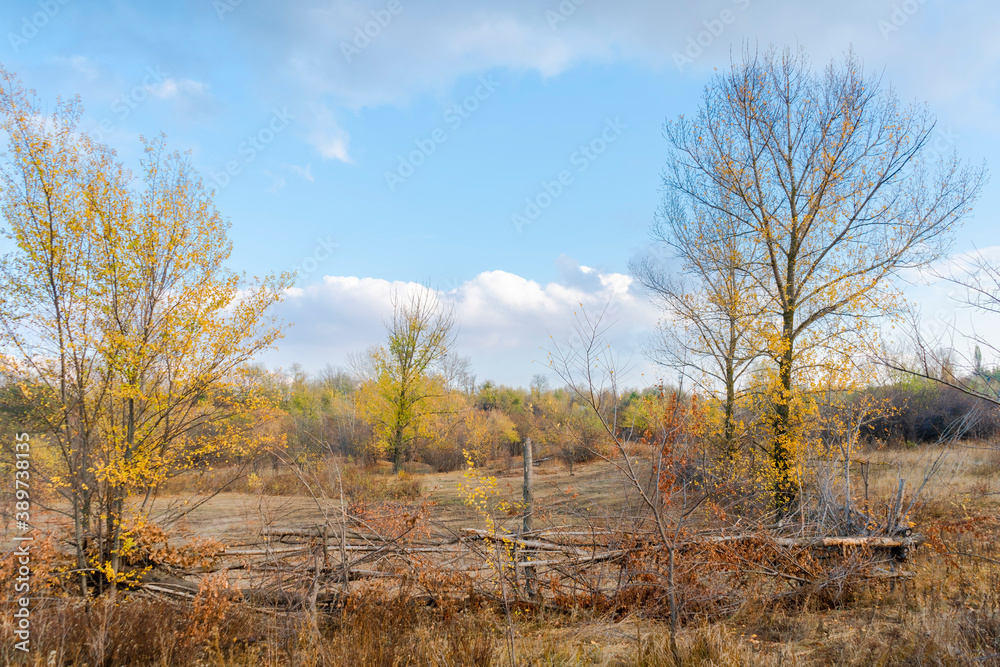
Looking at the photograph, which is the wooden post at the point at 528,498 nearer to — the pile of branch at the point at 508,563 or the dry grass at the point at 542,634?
the pile of branch at the point at 508,563

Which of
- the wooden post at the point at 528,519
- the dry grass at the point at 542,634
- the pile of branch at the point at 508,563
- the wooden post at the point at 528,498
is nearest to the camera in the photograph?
the dry grass at the point at 542,634

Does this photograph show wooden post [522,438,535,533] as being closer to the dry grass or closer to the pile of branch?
the pile of branch

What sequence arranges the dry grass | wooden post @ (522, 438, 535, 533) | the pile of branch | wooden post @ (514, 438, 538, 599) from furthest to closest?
1. wooden post @ (522, 438, 535, 533)
2. wooden post @ (514, 438, 538, 599)
3. the pile of branch
4. the dry grass

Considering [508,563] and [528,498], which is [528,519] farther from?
[508,563]

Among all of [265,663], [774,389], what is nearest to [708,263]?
[774,389]

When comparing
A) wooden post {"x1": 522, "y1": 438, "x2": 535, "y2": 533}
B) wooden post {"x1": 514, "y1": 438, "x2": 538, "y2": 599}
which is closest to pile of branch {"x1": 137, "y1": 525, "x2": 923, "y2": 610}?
wooden post {"x1": 514, "y1": 438, "x2": 538, "y2": 599}

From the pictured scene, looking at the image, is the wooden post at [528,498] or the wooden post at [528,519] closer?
the wooden post at [528,519]

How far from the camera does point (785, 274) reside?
39.5ft

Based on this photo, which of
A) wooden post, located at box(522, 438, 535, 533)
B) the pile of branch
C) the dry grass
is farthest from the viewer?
wooden post, located at box(522, 438, 535, 533)

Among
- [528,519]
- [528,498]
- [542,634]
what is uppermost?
[528,498]

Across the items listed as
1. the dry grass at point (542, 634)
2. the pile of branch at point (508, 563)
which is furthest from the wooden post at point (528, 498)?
the dry grass at point (542, 634)

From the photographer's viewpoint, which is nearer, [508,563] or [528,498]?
[508,563]

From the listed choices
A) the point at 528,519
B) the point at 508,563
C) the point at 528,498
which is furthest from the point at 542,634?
the point at 528,498

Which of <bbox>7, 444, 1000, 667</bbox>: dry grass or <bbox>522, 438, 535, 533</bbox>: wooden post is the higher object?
<bbox>522, 438, 535, 533</bbox>: wooden post
